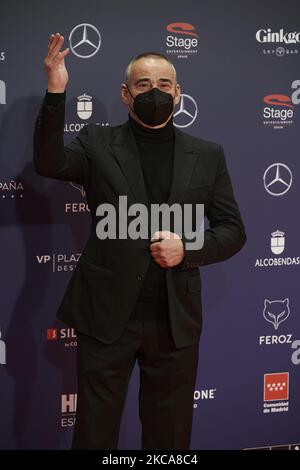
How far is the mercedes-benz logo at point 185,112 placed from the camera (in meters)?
3.44

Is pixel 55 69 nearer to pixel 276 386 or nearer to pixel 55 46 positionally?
pixel 55 46

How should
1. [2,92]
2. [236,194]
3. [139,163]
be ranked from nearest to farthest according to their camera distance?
[139,163] < [2,92] < [236,194]

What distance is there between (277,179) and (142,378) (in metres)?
1.40

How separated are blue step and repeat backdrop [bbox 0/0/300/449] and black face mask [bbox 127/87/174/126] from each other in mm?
781

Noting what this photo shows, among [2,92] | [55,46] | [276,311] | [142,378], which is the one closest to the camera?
[55,46]

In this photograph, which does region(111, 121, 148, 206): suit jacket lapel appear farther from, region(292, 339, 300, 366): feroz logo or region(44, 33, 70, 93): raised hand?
region(292, 339, 300, 366): feroz logo

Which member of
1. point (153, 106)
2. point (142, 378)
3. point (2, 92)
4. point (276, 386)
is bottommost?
point (276, 386)

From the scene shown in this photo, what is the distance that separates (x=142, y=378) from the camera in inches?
109

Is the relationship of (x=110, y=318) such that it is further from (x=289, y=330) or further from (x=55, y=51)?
(x=289, y=330)

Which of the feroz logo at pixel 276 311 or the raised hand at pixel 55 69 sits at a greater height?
the raised hand at pixel 55 69

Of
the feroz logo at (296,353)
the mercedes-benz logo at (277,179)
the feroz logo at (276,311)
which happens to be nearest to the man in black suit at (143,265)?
the mercedes-benz logo at (277,179)

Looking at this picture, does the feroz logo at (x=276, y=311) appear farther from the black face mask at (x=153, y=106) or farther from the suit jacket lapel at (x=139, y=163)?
the black face mask at (x=153, y=106)

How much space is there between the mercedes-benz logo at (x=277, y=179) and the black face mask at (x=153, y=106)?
1.17 m

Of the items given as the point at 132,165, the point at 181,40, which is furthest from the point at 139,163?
the point at 181,40
